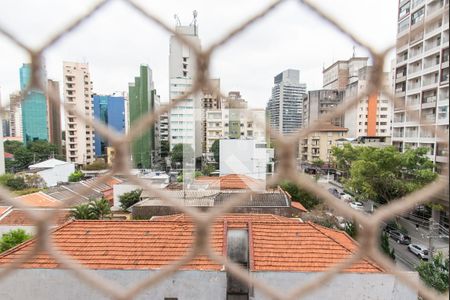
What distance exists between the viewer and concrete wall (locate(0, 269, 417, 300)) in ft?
6.56

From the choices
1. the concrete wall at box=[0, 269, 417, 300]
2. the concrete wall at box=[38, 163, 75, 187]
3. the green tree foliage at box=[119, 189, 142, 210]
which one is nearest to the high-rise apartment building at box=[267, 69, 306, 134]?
the concrete wall at box=[0, 269, 417, 300]

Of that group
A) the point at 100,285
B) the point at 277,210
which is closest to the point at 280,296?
the point at 100,285

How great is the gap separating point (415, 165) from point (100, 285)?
599 centimetres

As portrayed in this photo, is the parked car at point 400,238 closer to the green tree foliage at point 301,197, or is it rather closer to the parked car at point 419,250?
the parked car at point 419,250

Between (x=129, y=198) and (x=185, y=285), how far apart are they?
520cm

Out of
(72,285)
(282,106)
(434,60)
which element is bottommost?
(72,285)

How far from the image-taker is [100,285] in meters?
0.33

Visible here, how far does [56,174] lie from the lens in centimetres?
862

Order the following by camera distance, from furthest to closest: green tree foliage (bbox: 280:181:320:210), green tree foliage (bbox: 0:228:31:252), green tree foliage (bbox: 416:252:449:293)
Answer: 1. green tree foliage (bbox: 280:181:320:210)
2. green tree foliage (bbox: 0:228:31:252)
3. green tree foliage (bbox: 416:252:449:293)

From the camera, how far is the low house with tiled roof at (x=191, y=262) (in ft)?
6.66

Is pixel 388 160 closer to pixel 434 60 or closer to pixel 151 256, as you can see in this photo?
pixel 434 60

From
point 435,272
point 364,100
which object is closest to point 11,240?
point 364,100

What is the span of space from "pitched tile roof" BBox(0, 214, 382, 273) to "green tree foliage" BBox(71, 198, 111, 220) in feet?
7.79

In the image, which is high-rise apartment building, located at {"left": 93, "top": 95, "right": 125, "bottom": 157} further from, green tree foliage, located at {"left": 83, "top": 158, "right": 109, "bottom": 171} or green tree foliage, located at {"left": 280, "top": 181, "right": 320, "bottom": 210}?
green tree foliage, located at {"left": 280, "top": 181, "right": 320, "bottom": 210}
